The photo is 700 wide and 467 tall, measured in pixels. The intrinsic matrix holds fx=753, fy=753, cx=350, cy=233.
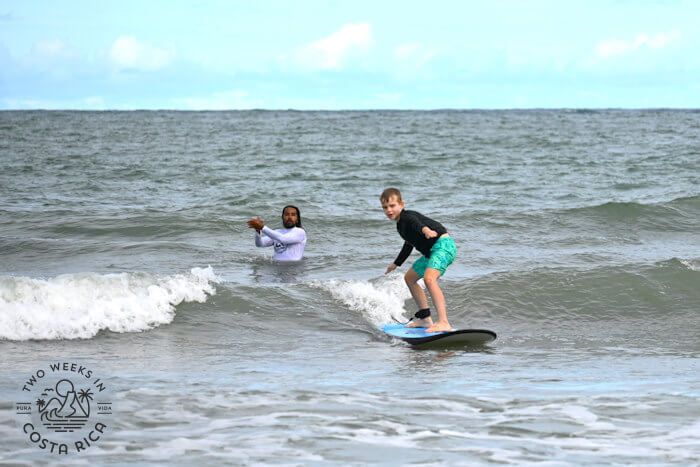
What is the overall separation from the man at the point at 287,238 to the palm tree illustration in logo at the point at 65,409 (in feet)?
18.9

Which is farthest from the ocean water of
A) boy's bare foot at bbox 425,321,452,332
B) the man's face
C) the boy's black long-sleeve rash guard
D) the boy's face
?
the boy's face

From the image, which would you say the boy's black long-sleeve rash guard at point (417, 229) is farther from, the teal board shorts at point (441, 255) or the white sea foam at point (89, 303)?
the white sea foam at point (89, 303)

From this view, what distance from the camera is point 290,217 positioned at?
11695 mm

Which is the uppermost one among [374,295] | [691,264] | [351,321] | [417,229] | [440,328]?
[417,229]

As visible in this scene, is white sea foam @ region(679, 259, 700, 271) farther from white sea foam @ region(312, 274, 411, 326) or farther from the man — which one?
the man

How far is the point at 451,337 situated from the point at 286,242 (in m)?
4.84

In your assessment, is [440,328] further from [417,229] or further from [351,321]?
[351,321]

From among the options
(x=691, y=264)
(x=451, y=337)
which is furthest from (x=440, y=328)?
(x=691, y=264)

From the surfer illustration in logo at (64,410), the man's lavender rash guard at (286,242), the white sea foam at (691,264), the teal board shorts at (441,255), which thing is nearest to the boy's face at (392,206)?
the teal board shorts at (441,255)

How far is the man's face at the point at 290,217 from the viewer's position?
11.7 meters

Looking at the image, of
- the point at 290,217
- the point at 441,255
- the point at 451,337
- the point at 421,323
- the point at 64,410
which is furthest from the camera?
the point at 290,217

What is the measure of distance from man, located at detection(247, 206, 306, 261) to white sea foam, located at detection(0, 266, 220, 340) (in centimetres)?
160

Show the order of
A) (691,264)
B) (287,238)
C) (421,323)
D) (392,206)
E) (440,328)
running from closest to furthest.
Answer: (440,328), (392,206), (421,323), (691,264), (287,238)

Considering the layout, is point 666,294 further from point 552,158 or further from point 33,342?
point 552,158
